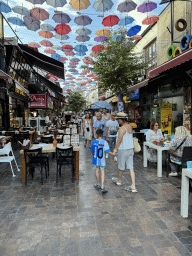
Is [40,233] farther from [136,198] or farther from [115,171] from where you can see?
[115,171]

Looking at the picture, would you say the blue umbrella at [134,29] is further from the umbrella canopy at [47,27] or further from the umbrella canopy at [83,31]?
the umbrella canopy at [47,27]

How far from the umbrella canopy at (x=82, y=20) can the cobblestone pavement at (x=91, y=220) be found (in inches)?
336

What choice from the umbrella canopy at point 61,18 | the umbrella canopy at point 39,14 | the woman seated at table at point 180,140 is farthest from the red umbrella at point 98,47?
the woman seated at table at point 180,140

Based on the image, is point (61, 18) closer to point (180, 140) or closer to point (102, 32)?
point (102, 32)

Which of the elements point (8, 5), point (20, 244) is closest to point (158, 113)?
point (8, 5)

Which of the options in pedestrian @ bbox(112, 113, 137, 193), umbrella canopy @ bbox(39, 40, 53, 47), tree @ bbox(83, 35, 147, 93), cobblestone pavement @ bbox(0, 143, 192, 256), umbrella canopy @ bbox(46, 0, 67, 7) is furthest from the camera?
tree @ bbox(83, 35, 147, 93)

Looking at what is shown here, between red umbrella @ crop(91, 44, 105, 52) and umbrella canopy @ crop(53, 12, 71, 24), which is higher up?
umbrella canopy @ crop(53, 12, 71, 24)

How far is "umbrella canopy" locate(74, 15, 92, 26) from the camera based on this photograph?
987 cm

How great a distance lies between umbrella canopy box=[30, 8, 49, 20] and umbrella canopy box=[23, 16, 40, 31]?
591 millimetres

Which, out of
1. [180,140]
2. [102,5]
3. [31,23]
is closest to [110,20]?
[102,5]

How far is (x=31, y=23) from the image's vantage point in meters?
9.98

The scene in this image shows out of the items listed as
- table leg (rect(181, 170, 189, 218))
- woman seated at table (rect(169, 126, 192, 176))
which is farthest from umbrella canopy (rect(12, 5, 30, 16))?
table leg (rect(181, 170, 189, 218))

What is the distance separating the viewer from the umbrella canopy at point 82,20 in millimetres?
9867

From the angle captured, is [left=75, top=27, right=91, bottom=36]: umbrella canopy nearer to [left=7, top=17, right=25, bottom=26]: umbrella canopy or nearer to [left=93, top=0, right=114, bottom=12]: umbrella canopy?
[left=93, top=0, right=114, bottom=12]: umbrella canopy
